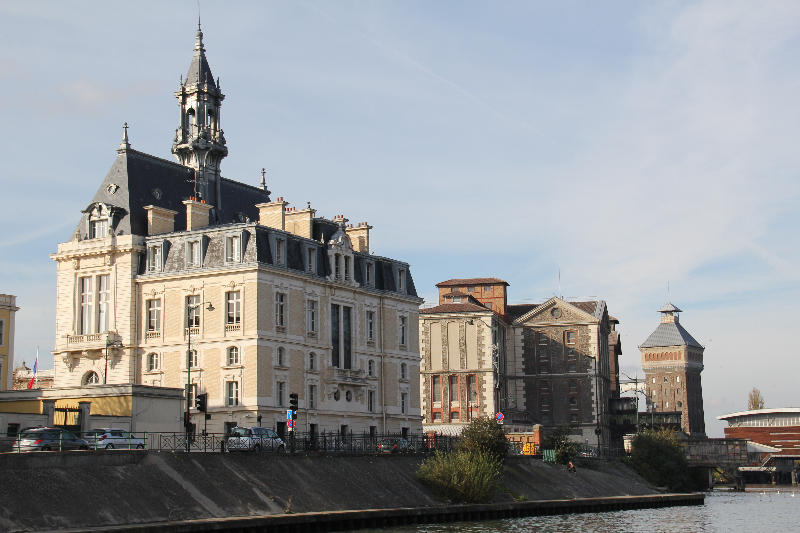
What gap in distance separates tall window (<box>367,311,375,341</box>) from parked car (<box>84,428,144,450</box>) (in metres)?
32.2

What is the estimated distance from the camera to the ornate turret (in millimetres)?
85312

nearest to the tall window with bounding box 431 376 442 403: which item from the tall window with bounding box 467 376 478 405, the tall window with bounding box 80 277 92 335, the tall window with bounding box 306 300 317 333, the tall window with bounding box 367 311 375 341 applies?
the tall window with bounding box 467 376 478 405

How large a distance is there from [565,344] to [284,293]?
56.4 metres

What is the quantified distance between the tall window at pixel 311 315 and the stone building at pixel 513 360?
35.3 meters

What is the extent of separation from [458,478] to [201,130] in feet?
137

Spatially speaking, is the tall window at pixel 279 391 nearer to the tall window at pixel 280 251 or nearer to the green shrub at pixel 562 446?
the tall window at pixel 280 251

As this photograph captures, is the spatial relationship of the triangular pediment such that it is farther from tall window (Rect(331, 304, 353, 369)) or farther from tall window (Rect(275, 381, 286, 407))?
tall window (Rect(275, 381, 286, 407))

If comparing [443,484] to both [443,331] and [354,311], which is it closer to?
[354,311]

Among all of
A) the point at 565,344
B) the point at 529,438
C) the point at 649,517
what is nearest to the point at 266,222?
the point at 529,438

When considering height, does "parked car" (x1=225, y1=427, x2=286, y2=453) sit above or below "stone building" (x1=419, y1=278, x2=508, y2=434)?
below

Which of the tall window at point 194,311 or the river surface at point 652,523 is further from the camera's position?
the tall window at point 194,311

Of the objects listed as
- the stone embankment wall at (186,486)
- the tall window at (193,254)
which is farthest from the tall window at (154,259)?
the stone embankment wall at (186,486)

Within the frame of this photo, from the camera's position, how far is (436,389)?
113938mm

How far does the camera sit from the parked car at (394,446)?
63.7 meters
